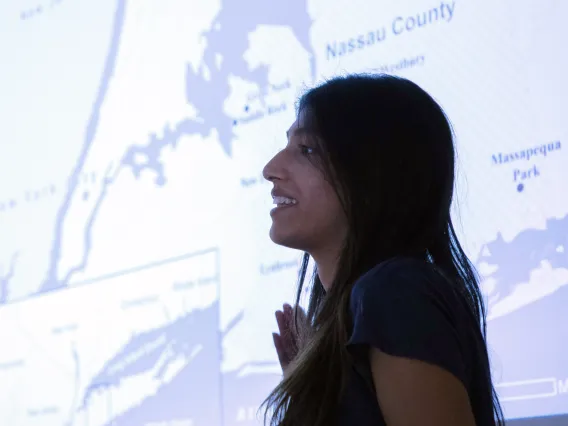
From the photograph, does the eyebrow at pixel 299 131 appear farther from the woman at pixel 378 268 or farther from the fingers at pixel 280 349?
the fingers at pixel 280 349

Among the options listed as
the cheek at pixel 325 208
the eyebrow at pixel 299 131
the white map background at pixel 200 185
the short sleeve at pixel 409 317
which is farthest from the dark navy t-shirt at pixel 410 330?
the white map background at pixel 200 185

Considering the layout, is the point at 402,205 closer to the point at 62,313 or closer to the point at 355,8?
the point at 355,8

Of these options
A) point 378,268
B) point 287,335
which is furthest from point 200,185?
point 378,268

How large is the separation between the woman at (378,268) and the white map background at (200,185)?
1.61ft

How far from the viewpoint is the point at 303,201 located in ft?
3.55

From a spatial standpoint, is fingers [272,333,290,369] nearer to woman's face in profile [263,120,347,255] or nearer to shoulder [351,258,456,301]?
woman's face in profile [263,120,347,255]

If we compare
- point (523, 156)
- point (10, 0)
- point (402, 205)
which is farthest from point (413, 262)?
point (10, 0)

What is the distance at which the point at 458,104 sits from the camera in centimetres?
168

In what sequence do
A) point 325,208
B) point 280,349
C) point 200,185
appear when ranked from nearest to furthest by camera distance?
point 325,208, point 280,349, point 200,185

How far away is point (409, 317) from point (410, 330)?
1cm

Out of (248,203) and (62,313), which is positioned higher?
(248,203)

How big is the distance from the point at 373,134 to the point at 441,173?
0.09 m

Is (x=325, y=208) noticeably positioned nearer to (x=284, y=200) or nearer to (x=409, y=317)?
(x=284, y=200)

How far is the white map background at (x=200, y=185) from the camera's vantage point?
156 centimetres
